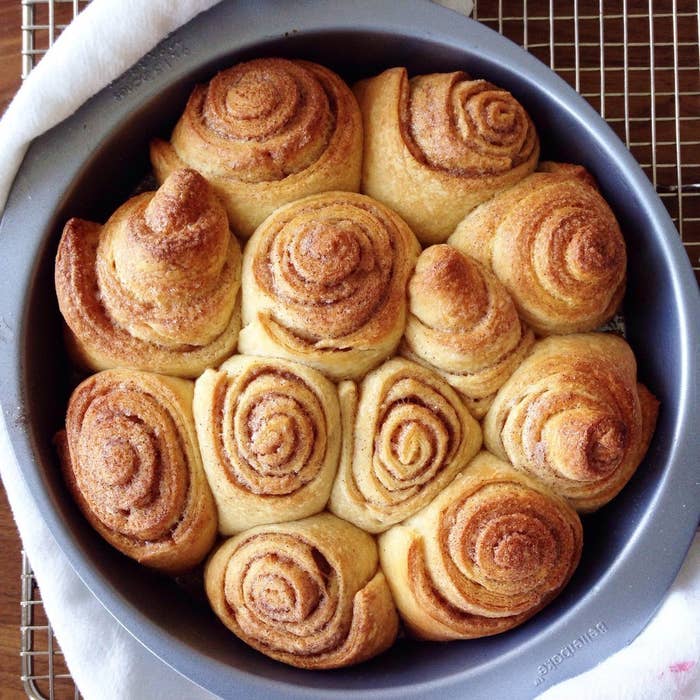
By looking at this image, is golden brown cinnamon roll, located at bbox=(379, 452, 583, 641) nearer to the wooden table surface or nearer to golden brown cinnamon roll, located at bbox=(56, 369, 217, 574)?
golden brown cinnamon roll, located at bbox=(56, 369, 217, 574)

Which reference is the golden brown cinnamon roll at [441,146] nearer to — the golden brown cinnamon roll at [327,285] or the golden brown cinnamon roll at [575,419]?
the golden brown cinnamon roll at [327,285]

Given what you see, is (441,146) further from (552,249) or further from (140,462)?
(140,462)

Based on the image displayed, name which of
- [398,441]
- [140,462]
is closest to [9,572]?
[140,462]

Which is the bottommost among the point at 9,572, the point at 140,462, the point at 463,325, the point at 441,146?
the point at 9,572

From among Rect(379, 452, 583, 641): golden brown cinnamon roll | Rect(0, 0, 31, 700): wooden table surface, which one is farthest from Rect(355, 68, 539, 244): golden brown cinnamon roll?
Rect(0, 0, 31, 700): wooden table surface

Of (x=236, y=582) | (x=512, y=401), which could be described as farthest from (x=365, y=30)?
(x=236, y=582)

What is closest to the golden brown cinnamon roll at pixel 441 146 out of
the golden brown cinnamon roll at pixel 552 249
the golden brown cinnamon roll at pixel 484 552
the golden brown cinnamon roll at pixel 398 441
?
the golden brown cinnamon roll at pixel 552 249
